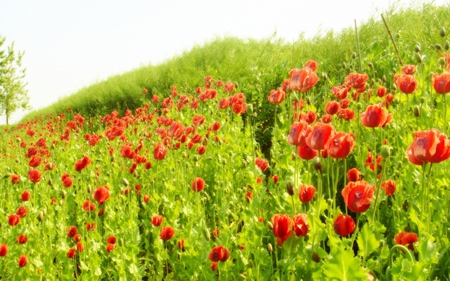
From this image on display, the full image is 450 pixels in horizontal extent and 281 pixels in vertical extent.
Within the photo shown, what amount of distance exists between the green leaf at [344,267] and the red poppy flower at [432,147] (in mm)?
381

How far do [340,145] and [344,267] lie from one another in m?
0.44

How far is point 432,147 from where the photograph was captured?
130cm

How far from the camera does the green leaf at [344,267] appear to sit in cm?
124

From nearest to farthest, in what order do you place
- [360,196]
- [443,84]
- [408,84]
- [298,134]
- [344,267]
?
1. [344,267]
2. [360,196]
3. [298,134]
4. [443,84]
5. [408,84]

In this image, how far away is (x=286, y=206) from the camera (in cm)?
221

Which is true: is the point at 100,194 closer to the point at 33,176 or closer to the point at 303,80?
the point at 33,176

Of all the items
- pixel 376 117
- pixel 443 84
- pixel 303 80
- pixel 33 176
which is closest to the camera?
pixel 376 117

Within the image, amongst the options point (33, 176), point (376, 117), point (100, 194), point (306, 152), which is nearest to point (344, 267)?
point (306, 152)

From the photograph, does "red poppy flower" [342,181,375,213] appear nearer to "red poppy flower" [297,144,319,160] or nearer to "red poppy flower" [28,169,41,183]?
"red poppy flower" [297,144,319,160]

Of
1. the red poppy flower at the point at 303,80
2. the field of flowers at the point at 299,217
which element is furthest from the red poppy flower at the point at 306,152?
the red poppy flower at the point at 303,80

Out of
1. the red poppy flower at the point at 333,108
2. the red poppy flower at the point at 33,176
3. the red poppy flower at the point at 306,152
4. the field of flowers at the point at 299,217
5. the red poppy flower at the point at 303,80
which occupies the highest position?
the red poppy flower at the point at 303,80

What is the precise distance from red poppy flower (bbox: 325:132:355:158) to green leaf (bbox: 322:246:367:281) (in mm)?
363

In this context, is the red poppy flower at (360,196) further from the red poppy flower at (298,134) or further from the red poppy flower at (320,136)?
the red poppy flower at (298,134)

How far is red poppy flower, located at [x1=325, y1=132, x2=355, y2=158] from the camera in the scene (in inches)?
58.7
